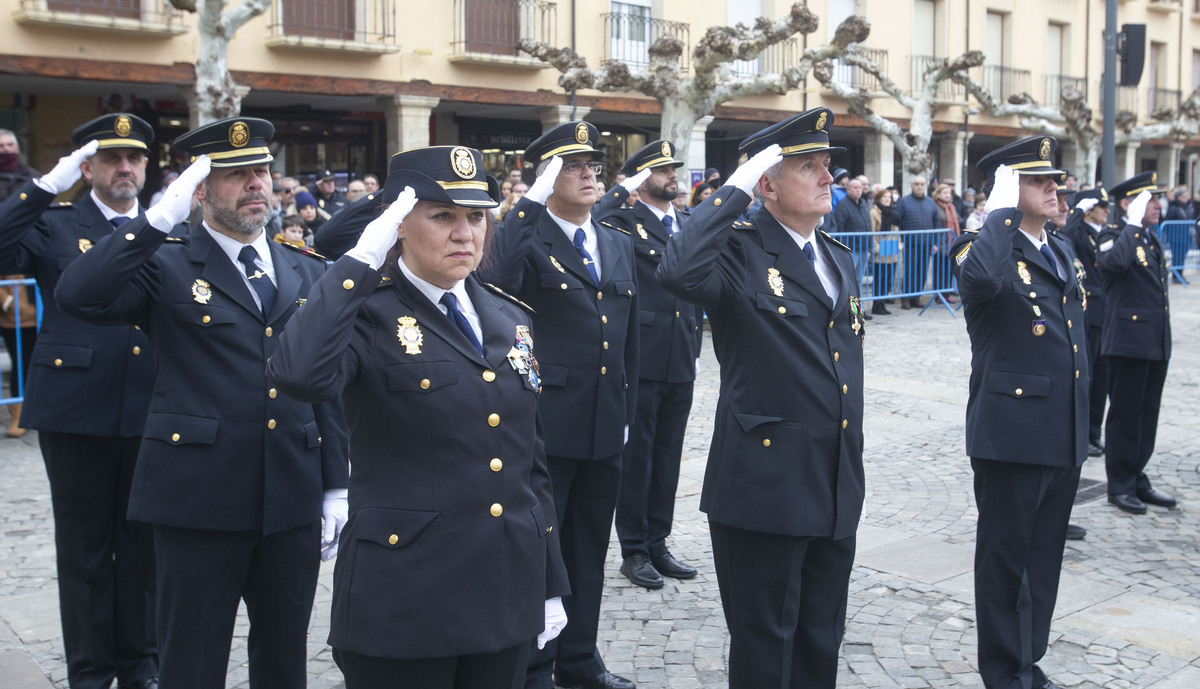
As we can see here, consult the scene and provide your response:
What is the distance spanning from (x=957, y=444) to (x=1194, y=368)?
4.94 meters

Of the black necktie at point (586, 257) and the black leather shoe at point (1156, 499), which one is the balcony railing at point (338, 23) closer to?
the black necktie at point (586, 257)

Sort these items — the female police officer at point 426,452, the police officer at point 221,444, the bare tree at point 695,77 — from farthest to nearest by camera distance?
the bare tree at point 695,77
the police officer at point 221,444
the female police officer at point 426,452

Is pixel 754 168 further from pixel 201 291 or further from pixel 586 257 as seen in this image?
pixel 201 291

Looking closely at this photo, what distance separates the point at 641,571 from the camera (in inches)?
222

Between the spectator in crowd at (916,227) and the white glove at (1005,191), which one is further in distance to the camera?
the spectator in crowd at (916,227)

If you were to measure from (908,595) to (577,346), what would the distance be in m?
2.11

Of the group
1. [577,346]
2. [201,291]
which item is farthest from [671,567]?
[201,291]

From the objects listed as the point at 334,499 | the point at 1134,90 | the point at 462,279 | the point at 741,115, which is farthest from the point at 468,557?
the point at 1134,90

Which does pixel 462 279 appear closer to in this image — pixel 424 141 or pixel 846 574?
pixel 846 574

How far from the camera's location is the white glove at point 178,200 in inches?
132

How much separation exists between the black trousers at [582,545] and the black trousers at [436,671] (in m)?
1.46

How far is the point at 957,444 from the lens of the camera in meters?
8.64

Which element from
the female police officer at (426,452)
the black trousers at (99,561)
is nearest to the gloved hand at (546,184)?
the female police officer at (426,452)

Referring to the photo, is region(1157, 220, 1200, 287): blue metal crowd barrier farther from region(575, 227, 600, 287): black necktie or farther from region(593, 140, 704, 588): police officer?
region(575, 227, 600, 287): black necktie
